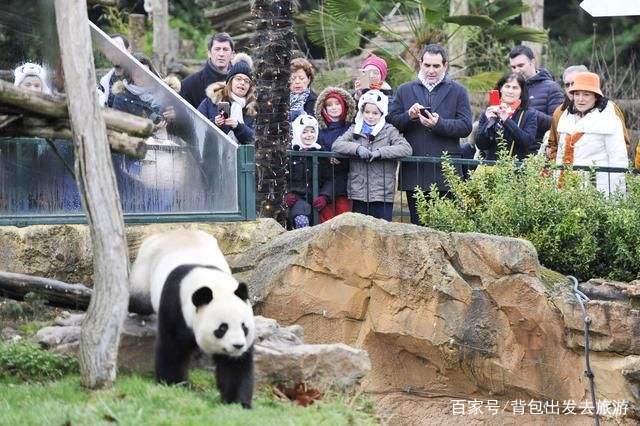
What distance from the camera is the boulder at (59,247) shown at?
10.3 m

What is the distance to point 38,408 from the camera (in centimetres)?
727

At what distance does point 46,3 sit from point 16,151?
4.65ft

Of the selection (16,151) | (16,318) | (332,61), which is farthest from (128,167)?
(332,61)

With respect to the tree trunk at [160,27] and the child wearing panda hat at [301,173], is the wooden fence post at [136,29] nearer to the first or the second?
the tree trunk at [160,27]

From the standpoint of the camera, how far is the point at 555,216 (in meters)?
11.0

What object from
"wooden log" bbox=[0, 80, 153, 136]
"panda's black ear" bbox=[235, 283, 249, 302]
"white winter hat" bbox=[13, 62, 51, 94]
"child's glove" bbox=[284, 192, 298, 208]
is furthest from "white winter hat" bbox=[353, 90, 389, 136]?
"panda's black ear" bbox=[235, 283, 249, 302]

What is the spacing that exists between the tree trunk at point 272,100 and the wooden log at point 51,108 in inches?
151

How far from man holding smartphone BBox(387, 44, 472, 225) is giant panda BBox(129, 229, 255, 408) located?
366cm

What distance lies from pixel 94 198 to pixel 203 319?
973mm

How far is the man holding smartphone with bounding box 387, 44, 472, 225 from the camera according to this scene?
460 inches

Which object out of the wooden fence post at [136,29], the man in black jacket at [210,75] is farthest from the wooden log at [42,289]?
the wooden fence post at [136,29]

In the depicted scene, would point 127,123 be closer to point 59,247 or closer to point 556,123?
point 59,247

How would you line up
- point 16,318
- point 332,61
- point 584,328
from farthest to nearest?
point 332,61, point 584,328, point 16,318

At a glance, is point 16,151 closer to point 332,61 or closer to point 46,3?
point 46,3
